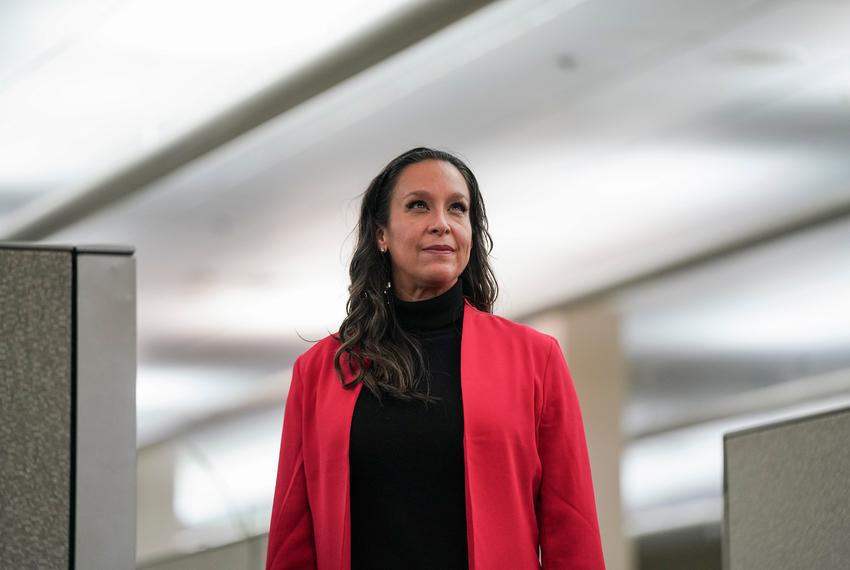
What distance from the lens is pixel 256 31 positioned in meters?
5.67

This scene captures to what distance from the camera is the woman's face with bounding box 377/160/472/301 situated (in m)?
1.71

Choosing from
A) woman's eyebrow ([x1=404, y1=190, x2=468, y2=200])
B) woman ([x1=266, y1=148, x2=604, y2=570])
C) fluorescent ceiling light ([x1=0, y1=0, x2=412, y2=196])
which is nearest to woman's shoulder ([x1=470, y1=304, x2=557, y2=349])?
woman ([x1=266, y1=148, x2=604, y2=570])

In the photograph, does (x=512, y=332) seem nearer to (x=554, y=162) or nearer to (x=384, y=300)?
(x=384, y=300)

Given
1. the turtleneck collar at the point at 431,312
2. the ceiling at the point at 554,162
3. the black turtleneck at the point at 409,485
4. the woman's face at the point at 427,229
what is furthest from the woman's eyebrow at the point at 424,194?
the ceiling at the point at 554,162

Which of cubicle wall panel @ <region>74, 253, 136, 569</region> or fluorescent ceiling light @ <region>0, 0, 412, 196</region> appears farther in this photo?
fluorescent ceiling light @ <region>0, 0, 412, 196</region>

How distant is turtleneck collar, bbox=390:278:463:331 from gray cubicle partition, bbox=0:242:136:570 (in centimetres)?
54

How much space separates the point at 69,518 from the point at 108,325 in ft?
0.54

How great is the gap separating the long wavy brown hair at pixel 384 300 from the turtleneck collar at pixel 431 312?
0.02 meters

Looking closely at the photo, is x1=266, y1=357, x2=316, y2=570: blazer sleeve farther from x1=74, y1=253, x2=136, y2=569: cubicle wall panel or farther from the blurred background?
the blurred background

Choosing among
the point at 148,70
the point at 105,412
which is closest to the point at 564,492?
the point at 105,412

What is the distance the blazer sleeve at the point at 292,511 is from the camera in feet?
5.51

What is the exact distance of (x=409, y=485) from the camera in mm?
1607

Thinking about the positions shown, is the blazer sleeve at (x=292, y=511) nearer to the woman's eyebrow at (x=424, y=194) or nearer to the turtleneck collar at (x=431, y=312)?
the turtleneck collar at (x=431, y=312)

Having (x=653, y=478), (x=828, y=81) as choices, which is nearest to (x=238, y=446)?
(x=653, y=478)
